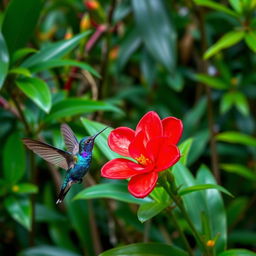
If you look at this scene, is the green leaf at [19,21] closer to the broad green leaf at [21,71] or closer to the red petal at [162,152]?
the broad green leaf at [21,71]

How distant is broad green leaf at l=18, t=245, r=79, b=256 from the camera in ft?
4.03

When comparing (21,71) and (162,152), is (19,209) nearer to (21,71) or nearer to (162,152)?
(21,71)

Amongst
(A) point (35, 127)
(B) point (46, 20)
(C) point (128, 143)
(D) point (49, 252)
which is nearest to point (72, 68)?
(A) point (35, 127)

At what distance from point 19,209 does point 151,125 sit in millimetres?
592

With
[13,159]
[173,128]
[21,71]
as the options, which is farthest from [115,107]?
[173,128]

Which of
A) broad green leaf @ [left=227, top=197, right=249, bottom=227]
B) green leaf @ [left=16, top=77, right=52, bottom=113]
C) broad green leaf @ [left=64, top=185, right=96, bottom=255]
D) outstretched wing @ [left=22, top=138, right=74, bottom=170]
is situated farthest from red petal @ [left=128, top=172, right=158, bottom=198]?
broad green leaf @ [left=227, top=197, right=249, bottom=227]

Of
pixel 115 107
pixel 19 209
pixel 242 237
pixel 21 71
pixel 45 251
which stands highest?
pixel 21 71

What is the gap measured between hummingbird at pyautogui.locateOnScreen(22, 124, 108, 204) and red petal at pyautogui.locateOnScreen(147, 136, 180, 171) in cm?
8

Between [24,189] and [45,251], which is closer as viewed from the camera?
[24,189]

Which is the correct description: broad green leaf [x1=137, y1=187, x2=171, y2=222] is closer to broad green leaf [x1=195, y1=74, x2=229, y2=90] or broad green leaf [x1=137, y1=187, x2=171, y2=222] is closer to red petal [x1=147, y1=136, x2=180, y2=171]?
red petal [x1=147, y1=136, x2=180, y2=171]

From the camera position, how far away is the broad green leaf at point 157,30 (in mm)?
1303

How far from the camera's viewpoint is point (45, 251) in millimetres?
1261

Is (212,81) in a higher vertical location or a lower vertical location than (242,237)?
higher

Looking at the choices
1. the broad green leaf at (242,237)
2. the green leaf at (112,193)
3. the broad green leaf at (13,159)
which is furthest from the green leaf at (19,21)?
the broad green leaf at (242,237)
